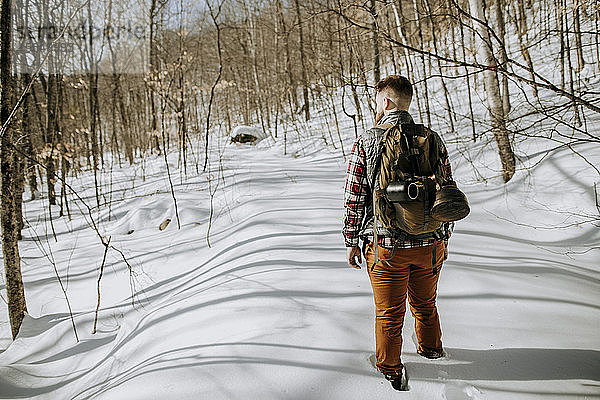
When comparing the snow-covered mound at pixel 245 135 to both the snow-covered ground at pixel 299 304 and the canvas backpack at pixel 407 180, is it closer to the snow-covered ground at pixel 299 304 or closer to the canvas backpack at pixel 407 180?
the snow-covered ground at pixel 299 304

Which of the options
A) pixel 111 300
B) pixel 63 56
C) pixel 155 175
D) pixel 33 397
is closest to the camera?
pixel 33 397

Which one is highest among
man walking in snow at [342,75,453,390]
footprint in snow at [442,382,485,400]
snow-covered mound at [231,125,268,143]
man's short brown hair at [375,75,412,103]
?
snow-covered mound at [231,125,268,143]

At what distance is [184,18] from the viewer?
43.2 feet

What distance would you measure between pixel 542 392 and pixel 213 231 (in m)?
4.40

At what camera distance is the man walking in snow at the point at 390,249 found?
1.88 m

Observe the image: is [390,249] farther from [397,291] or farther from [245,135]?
[245,135]

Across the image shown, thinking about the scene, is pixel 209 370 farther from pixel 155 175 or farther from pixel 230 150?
pixel 230 150

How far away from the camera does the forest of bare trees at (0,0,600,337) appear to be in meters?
3.82

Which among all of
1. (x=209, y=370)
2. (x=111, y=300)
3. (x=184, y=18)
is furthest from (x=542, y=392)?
(x=184, y=18)

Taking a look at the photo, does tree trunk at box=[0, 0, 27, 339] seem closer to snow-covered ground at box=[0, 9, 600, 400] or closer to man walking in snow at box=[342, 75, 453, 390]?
snow-covered ground at box=[0, 9, 600, 400]

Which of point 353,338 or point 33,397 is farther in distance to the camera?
point 33,397

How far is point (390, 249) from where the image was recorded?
185 cm

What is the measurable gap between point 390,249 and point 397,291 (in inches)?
9.3

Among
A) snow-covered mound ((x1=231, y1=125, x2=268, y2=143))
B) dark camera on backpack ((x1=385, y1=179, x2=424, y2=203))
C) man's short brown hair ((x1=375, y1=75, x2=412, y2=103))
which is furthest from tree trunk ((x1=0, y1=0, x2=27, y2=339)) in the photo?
snow-covered mound ((x1=231, y1=125, x2=268, y2=143))
